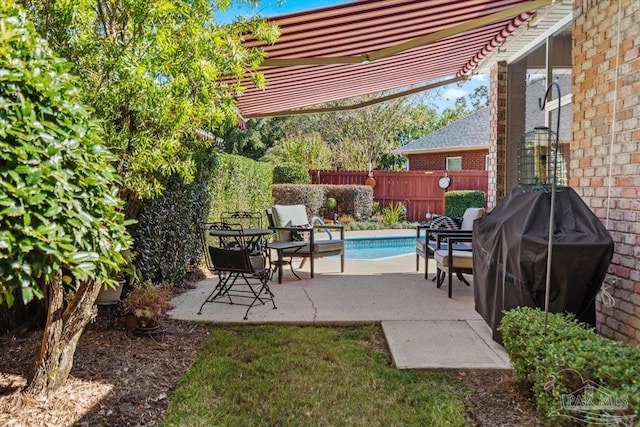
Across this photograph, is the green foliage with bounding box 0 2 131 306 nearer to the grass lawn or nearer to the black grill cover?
the grass lawn

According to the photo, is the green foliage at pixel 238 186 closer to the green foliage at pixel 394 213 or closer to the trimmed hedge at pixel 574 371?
the trimmed hedge at pixel 574 371

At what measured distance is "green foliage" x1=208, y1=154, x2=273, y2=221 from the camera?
24.8 ft

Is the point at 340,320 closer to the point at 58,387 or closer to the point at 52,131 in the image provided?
Result: the point at 58,387

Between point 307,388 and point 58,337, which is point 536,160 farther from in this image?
point 58,337

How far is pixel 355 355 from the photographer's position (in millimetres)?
3797

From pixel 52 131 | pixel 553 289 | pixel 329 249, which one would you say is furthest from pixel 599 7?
pixel 329 249

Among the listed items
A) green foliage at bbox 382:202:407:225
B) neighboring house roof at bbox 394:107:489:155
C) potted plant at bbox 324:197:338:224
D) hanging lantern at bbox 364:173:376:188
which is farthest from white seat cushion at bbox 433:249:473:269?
neighboring house roof at bbox 394:107:489:155

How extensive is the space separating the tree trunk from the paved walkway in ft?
5.53

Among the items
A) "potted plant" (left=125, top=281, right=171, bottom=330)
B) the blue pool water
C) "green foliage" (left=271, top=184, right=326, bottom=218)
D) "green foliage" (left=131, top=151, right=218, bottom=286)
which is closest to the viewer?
"potted plant" (left=125, top=281, right=171, bottom=330)

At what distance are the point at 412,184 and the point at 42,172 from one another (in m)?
17.4

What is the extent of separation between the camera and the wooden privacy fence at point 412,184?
18.2 m

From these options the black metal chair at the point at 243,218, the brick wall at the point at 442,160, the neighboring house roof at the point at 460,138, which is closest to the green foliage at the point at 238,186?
the black metal chair at the point at 243,218

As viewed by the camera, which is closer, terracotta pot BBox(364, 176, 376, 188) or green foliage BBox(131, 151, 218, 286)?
green foliage BBox(131, 151, 218, 286)

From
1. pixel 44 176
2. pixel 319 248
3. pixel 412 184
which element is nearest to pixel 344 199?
pixel 412 184
